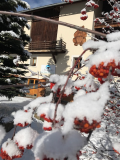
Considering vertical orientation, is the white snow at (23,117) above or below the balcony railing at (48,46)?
below

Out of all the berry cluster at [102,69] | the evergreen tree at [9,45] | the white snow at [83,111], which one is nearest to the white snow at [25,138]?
the white snow at [83,111]

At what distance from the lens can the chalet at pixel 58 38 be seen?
1041 centimetres

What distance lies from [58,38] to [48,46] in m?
1.11

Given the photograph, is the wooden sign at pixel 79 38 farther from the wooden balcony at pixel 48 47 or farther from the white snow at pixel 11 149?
the white snow at pixel 11 149

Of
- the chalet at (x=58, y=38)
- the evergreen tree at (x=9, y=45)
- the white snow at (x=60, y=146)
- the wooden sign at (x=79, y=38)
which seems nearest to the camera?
the white snow at (x=60, y=146)

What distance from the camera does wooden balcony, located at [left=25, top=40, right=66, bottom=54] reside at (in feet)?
35.3

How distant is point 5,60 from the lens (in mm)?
5285

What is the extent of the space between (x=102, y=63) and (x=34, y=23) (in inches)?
516

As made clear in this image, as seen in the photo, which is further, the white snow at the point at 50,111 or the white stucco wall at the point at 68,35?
the white stucco wall at the point at 68,35

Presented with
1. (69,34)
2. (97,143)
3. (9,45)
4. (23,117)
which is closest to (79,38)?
(69,34)

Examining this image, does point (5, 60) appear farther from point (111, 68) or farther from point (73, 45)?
point (73, 45)

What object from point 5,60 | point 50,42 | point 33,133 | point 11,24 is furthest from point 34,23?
point 33,133

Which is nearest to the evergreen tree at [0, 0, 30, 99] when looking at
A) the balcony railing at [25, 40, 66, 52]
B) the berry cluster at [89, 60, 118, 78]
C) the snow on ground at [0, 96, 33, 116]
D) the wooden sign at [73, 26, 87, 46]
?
the snow on ground at [0, 96, 33, 116]

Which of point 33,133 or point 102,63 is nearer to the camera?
point 102,63
